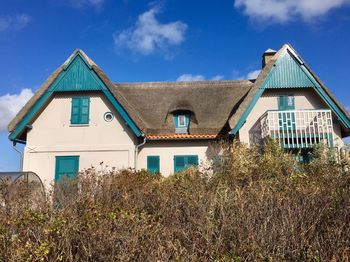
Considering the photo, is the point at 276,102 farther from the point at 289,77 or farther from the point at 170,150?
the point at 170,150

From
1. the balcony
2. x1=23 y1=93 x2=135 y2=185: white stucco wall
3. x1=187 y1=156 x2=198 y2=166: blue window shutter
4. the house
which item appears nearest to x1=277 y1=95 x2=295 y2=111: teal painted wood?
the house

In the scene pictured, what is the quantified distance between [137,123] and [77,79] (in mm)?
3706

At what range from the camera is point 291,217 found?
18.1 ft

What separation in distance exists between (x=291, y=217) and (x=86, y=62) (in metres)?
13.3

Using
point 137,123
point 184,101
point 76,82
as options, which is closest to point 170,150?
point 137,123

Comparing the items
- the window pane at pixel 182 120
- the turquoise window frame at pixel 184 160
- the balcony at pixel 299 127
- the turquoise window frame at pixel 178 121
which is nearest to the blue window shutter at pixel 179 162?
the turquoise window frame at pixel 184 160

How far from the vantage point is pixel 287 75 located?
16.7 meters

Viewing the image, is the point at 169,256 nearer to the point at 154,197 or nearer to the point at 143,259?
the point at 143,259

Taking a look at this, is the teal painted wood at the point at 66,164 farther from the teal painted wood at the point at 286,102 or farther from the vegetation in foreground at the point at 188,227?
the teal painted wood at the point at 286,102

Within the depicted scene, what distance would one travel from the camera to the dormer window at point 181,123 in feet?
58.9

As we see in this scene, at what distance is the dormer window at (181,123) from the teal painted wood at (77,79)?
423 cm

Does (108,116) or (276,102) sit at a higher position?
(276,102)

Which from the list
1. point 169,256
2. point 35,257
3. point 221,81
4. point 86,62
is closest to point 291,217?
point 169,256

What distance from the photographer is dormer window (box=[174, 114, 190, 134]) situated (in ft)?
58.9
